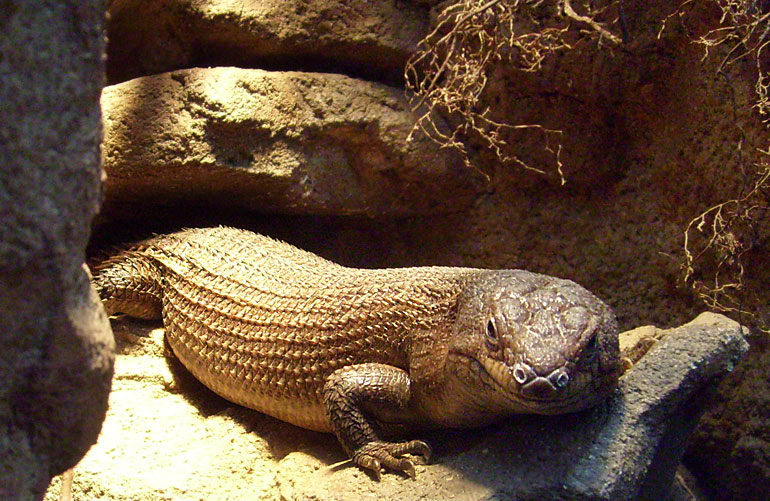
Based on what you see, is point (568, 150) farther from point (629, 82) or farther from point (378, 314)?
point (378, 314)

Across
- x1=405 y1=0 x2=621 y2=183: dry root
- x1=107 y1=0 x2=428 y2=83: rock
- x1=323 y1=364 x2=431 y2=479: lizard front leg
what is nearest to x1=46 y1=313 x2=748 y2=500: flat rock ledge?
x1=323 y1=364 x2=431 y2=479: lizard front leg

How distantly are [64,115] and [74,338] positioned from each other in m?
0.48

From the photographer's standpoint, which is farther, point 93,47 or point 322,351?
point 322,351

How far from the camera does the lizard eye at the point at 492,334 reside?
2463 mm

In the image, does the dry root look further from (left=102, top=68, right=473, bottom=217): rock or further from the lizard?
the lizard

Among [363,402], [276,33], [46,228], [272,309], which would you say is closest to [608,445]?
[363,402]

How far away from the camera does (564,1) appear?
343 cm

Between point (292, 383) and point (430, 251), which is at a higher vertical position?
point (430, 251)

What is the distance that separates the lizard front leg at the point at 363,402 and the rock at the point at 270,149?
1.29 m

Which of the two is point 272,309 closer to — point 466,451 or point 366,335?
point 366,335

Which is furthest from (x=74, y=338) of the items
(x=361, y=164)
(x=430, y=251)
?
(x=430, y=251)

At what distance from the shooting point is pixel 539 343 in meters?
2.35

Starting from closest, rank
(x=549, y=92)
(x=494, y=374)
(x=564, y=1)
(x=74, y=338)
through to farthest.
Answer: (x=74, y=338) < (x=494, y=374) < (x=564, y=1) < (x=549, y=92)

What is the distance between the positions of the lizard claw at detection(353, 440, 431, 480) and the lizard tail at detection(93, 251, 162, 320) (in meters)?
1.60
